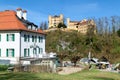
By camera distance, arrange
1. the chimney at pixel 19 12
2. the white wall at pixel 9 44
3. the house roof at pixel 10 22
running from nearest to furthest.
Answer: the white wall at pixel 9 44, the house roof at pixel 10 22, the chimney at pixel 19 12

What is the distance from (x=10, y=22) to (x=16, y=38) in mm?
4085

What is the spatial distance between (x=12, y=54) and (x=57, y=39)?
26.1m

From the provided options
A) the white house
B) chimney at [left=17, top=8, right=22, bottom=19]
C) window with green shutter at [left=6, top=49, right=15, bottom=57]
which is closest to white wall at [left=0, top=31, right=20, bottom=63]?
the white house

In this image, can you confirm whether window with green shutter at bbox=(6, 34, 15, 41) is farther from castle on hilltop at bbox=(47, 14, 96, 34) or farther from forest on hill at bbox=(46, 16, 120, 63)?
castle on hilltop at bbox=(47, 14, 96, 34)

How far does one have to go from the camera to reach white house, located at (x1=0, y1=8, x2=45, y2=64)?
4410cm

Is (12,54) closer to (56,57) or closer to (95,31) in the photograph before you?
(56,57)

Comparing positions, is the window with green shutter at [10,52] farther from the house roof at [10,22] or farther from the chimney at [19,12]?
the chimney at [19,12]

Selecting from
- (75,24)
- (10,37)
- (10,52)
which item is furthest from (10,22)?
(75,24)

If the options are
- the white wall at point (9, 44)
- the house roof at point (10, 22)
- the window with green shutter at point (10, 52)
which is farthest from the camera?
the house roof at point (10, 22)

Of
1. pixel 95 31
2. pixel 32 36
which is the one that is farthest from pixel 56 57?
pixel 95 31

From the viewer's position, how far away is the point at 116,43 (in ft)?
208

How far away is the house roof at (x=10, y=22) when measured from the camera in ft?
148

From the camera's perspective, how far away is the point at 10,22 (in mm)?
46781

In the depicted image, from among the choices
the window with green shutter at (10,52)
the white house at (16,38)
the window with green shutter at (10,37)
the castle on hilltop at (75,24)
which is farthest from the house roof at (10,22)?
the castle on hilltop at (75,24)
